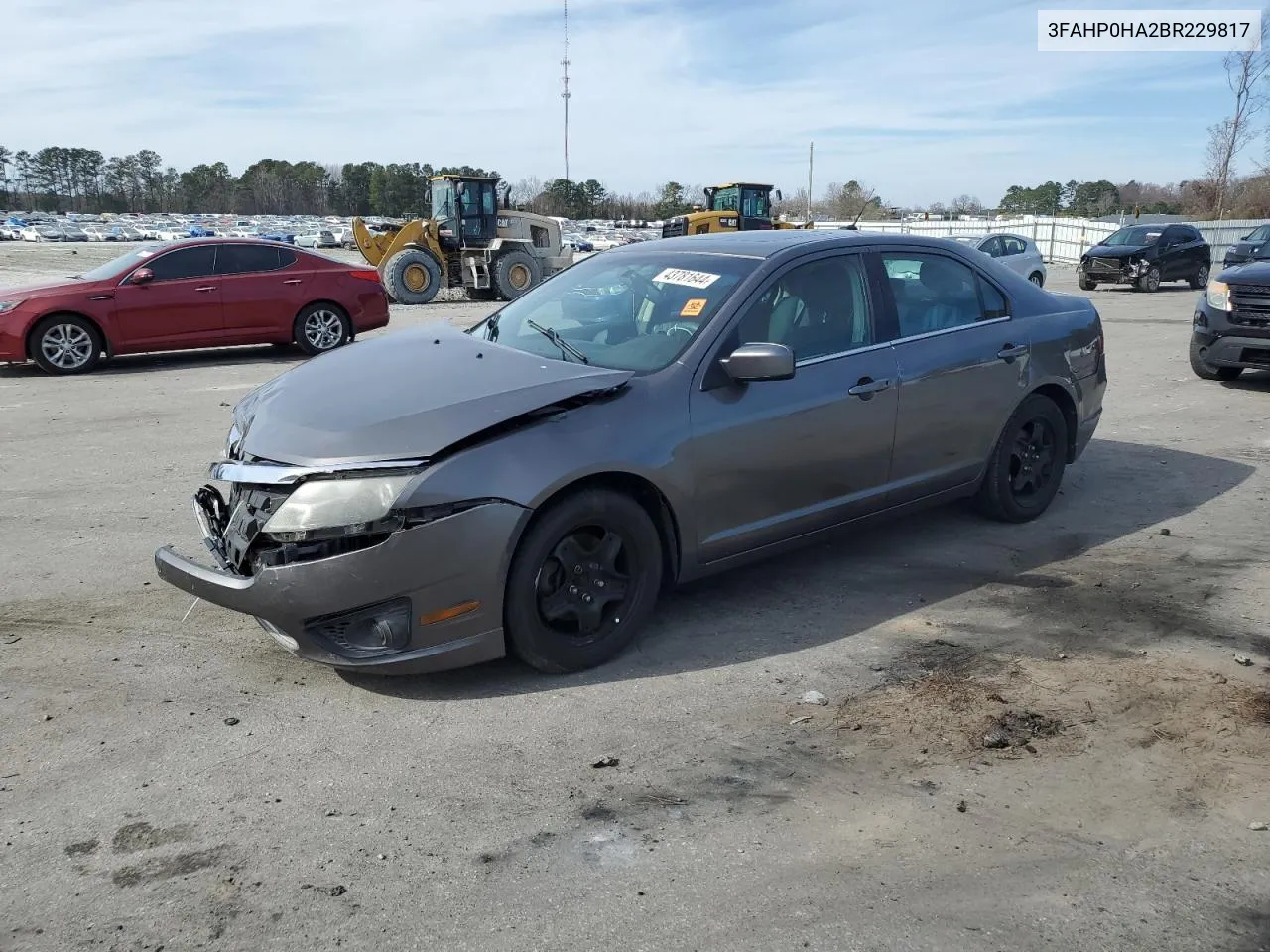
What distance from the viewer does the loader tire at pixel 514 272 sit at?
74.3ft

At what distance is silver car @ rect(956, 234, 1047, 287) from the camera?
866 inches

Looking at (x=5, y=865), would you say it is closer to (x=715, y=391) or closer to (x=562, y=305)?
(x=715, y=391)

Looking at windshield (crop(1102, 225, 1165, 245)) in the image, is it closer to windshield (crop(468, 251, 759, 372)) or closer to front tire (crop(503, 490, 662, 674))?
windshield (crop(468, 251, 759, 372))

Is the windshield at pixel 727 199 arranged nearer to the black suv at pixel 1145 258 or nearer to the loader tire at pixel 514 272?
the loader tire at pixel 514 272

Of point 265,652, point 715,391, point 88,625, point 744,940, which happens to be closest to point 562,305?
point 715,391

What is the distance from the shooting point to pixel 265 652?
4.24 metres

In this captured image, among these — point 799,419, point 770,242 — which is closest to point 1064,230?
point 770,242

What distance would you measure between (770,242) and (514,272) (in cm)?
1833

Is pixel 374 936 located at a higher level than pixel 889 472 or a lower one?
lower

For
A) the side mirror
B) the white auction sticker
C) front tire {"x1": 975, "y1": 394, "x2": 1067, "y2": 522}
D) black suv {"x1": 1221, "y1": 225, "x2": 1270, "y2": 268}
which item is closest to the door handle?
the side mirror

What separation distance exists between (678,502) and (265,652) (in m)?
1.78

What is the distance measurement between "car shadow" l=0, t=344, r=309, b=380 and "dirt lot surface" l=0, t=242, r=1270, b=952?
7369 mm

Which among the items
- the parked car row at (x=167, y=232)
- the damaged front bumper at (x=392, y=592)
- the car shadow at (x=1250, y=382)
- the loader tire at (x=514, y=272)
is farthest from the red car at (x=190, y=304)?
the parked car row at (x=167, y=232)

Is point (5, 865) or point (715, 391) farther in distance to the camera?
A: point (715, 391)
